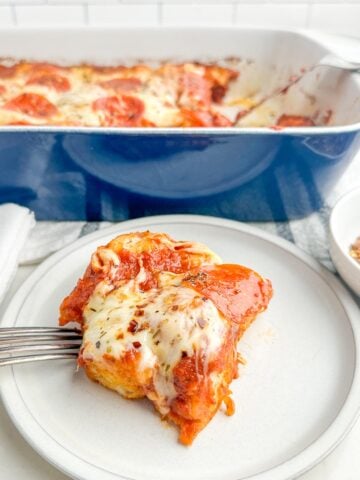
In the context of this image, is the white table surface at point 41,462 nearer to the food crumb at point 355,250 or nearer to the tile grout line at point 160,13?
the food crumb at point 355,250

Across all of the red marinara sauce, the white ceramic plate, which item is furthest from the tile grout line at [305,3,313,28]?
the red marinara sauce

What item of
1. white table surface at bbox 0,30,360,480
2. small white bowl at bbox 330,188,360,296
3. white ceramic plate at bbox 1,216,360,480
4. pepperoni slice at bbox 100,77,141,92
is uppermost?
pepperoni slice at bbox 100,77,141,92

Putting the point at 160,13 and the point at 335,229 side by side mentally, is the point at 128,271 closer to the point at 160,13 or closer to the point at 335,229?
the point at 335,229

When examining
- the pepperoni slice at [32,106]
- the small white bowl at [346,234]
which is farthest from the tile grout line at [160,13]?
the small white bowl at [346,234]

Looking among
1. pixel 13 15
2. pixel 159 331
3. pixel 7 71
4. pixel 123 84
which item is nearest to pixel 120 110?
pixel 123 84

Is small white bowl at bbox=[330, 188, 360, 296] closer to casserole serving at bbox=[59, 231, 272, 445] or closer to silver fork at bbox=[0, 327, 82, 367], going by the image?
casserole serving at bbox=[59, 231, 272, 445]
